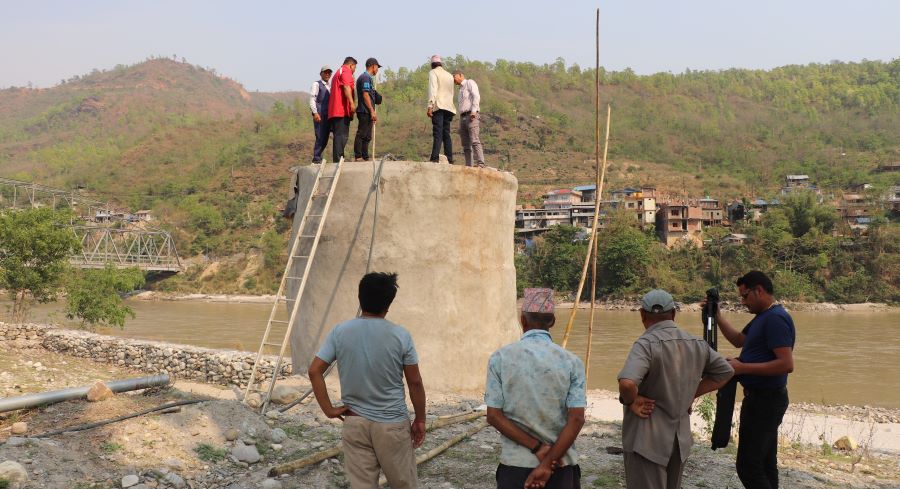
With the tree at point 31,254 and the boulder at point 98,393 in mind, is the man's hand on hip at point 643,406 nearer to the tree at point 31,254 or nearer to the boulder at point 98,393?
the boulder at point 98,393

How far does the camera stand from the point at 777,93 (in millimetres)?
141375

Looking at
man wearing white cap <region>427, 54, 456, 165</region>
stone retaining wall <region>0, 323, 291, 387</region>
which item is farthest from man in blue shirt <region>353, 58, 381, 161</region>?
stone retaining wall <region>0, 323, 291, 387</region>

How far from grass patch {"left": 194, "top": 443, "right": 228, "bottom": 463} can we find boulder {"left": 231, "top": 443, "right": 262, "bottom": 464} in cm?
7

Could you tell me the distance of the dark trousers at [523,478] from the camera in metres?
2.96

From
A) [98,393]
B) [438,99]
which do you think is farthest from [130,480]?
[438,99]

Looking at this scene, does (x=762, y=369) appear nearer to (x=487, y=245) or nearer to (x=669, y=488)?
(x=669, y=488)

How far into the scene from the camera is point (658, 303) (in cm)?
343

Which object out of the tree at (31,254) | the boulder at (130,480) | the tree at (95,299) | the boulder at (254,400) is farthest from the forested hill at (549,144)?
the boulder at (130,480)

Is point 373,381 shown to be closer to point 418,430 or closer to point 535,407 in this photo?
point 418,430

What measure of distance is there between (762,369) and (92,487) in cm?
405

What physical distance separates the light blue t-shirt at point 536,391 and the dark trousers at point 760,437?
1.48 meters

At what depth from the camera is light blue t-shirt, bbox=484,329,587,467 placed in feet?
9.73

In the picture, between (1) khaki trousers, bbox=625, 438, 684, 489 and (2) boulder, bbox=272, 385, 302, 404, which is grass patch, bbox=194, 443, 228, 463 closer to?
(2) boulder, bbox=272, 385, 302, 404

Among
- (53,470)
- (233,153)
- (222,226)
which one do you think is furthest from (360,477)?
(233,153)
